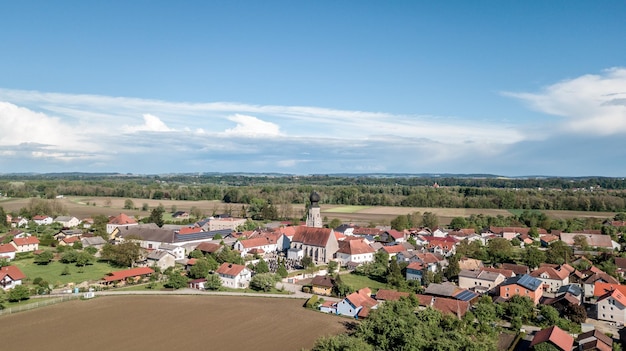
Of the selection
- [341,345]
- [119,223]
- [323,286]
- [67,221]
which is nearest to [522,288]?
[323,286]

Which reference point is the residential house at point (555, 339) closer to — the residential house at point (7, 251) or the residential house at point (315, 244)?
the residential house at point (315, 244)

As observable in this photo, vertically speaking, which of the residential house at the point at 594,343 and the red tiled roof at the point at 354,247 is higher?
the red tiled roof at the point at 354,247

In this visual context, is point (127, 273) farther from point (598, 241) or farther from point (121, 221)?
point (598, 241)

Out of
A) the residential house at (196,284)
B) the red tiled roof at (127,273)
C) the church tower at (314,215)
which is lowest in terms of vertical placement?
the residential house at (196,284)

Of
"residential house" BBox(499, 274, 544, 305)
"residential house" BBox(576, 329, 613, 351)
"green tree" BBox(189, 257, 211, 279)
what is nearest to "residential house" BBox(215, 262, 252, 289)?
"green tree" BBox(189, 257, 211, 279)

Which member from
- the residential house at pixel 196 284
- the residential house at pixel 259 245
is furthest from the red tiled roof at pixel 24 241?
the residential house at pixel 196 284

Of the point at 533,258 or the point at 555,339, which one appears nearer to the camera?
the point at 555,339
